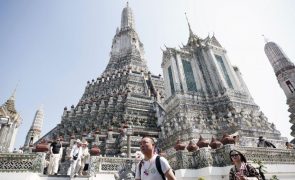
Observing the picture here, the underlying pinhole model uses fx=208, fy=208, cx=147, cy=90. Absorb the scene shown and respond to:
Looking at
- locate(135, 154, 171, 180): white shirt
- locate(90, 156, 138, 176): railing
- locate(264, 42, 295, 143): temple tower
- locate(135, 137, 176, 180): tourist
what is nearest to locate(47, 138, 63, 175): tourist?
locate(90, 156, 138, 176): railing

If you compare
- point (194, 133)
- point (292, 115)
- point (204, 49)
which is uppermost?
point (204, 49)

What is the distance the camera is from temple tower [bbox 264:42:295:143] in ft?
106

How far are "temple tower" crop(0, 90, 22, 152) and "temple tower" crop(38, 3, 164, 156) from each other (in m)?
5.32

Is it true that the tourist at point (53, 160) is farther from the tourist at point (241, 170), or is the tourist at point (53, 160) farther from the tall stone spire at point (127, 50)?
the tall stone spire at point (127, 50)

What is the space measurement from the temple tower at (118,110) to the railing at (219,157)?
4365 millimetres

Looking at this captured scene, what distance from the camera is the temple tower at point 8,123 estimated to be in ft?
59.2

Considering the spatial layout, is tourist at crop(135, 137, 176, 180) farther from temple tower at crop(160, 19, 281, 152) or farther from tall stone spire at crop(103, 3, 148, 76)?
tall stone spire at crop(103, 3, 148, 76)

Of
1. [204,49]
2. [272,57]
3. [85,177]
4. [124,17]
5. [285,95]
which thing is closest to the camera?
[85,177]

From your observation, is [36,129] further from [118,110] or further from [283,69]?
[283,69]

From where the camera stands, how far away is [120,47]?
49719 mm

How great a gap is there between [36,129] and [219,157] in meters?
43.1

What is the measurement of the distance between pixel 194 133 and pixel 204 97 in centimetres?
651

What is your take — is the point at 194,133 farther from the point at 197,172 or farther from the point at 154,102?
the point at 154,102

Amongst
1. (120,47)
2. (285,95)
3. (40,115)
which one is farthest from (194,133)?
(40,115)
